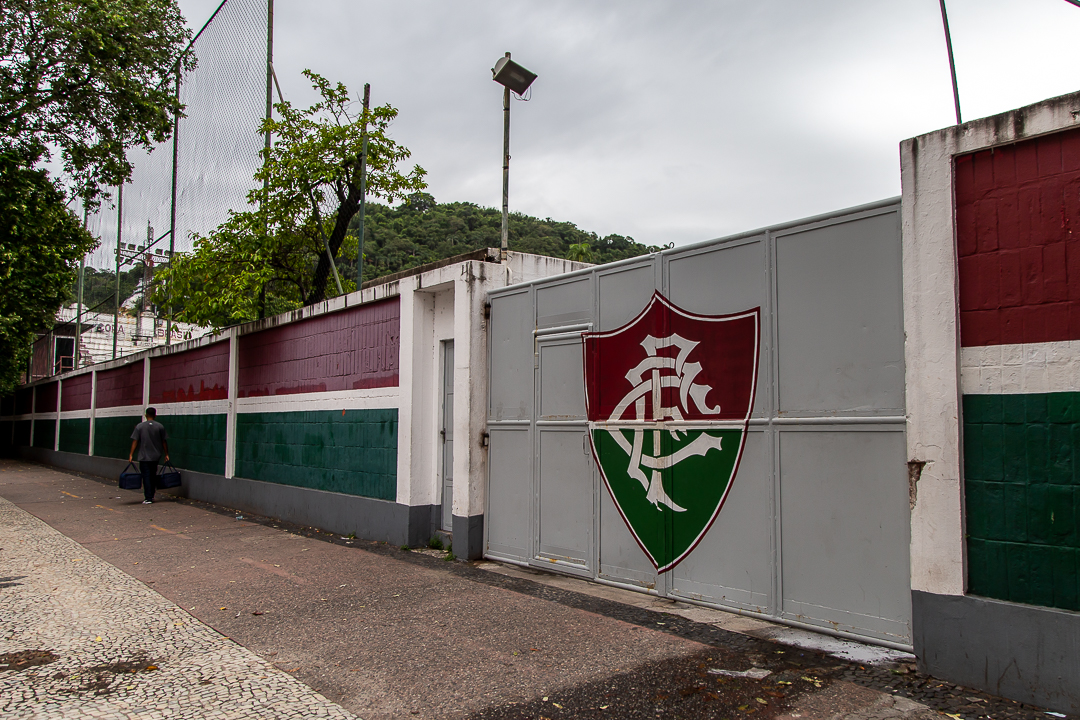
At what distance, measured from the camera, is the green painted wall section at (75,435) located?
71.6 ft

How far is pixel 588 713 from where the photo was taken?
3.59 metres

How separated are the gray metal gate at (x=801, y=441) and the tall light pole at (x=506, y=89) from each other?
6.27 ft

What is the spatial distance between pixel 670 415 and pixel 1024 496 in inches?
100

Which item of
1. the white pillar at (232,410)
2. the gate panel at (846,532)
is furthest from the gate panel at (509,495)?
the white pillar at (232,410)

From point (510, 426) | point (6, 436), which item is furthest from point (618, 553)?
point (6, 436)

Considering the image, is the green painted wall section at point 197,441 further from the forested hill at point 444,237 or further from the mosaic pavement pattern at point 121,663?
the mosaic pavement pattern at point 121,663

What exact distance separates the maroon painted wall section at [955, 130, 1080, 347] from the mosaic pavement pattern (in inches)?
156

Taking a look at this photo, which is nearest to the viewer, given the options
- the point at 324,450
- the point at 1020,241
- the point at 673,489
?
the point at 1020,241

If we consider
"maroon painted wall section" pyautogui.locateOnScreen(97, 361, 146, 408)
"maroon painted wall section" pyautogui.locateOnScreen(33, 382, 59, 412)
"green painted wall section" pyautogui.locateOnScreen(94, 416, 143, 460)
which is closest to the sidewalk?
"maroon painted wall section" pyautogui.locateOnScreen(97, 361, 146, 408)

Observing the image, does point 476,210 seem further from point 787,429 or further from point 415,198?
point 787,429

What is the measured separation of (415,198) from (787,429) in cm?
1032

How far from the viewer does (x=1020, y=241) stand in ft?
12.5

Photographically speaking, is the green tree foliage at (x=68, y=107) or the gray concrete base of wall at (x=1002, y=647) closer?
the gray concrete base of wall at (x=1002, y=647)

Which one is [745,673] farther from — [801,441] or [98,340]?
[98,340]
